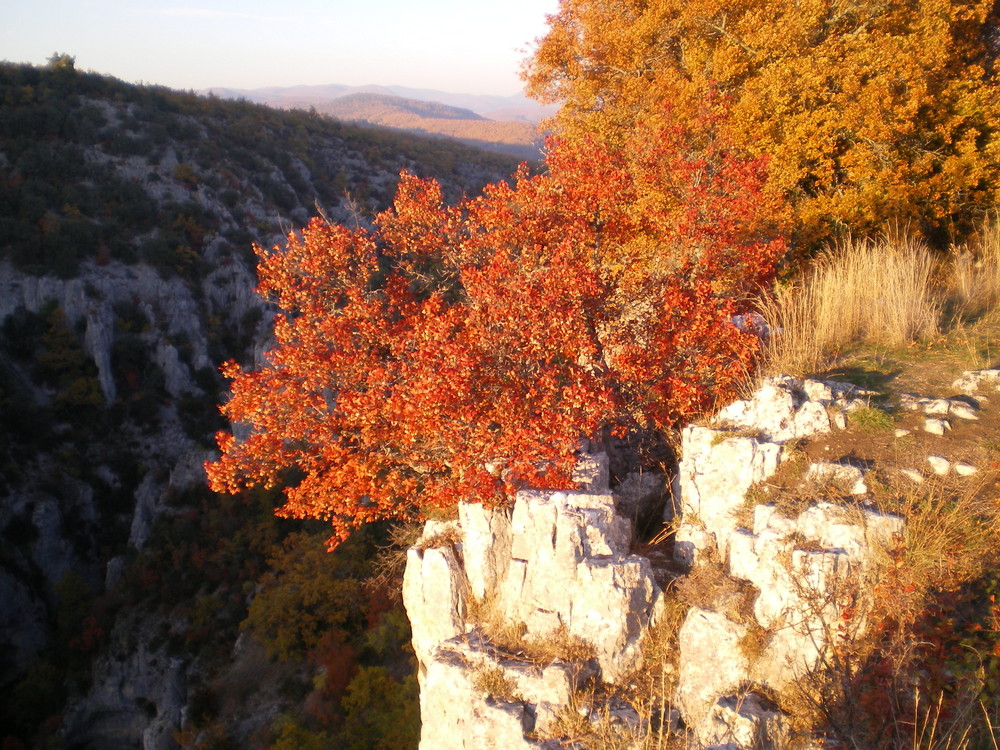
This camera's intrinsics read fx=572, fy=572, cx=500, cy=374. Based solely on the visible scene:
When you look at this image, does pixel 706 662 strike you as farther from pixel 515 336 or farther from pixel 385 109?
pixel 385 109

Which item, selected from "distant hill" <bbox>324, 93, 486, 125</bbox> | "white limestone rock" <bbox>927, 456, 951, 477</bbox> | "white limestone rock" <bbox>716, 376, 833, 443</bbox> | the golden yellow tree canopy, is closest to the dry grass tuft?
"white limestone rock" <bbox>716, 376, 833, 443</bbox>

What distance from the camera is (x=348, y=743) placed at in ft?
45.0

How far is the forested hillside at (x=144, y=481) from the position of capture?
1773cm

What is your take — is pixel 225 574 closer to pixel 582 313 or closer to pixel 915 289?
pixel 582 313

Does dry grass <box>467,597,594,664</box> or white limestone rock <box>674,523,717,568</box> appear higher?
white limestone rock <box>674,523,717,568</box>

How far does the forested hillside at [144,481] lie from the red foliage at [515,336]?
344cm

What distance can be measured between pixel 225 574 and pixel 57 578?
733 centimetres

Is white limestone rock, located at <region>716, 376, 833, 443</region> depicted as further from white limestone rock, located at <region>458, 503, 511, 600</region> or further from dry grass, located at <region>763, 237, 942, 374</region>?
white limestone rock, located at <region>458, 503, 511, 600</region>

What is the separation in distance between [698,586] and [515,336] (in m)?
4.03

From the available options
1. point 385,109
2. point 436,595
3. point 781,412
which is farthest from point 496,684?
point 385,109

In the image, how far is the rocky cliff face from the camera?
16.3ft

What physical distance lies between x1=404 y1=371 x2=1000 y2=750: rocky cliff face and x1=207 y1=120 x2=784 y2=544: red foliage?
0.91 meters

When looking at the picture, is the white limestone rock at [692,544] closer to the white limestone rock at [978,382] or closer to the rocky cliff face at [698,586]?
the rocky cliff face at [698,586]

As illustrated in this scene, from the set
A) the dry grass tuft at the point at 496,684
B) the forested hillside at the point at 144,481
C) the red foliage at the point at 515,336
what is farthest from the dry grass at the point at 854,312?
the forested hillside at the point at 144,481
